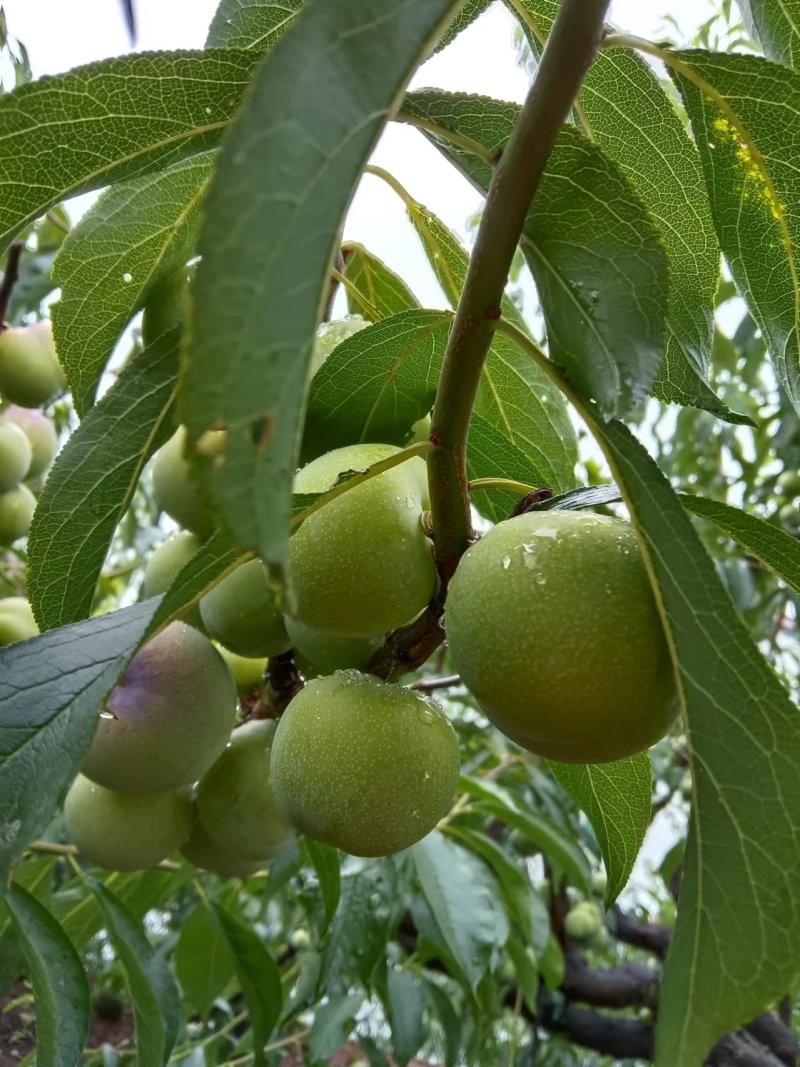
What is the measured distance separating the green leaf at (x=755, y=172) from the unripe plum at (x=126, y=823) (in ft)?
2.14

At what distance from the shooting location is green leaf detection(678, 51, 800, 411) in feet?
1.93

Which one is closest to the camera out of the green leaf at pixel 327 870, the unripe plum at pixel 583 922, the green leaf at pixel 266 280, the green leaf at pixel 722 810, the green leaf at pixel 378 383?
the green leaf at pixel 266 280

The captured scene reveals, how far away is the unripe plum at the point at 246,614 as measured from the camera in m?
0.75

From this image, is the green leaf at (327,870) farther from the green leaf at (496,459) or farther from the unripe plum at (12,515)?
the unripe plum at (12,515)

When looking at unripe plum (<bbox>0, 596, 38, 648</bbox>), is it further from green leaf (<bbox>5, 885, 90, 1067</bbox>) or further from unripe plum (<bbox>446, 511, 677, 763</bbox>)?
unripe plum (<bbox>446, 511, 677, 763</bbox>)

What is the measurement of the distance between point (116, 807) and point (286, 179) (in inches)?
30.1

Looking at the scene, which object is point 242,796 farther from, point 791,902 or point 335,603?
point 791,902

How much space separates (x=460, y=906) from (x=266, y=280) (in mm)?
1197

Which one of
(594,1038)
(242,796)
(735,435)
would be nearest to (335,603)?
(242,796)

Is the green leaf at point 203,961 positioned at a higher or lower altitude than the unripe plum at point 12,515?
lower

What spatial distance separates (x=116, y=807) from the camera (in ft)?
3.06

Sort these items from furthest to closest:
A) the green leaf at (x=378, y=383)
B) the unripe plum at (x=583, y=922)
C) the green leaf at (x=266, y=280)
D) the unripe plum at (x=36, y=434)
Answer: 1. the unripe plum at (x=583, y=922)
2. the unripe plum at (x=36, y=434)
3. the green leaf at (x=378, y=383)
4. the green leaf at (x=266, y=280)

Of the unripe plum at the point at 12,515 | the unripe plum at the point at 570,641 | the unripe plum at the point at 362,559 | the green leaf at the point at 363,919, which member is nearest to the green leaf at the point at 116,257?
the unripe plum at the point at 362,559

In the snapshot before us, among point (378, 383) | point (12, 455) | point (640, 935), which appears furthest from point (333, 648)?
point (640, 935)
